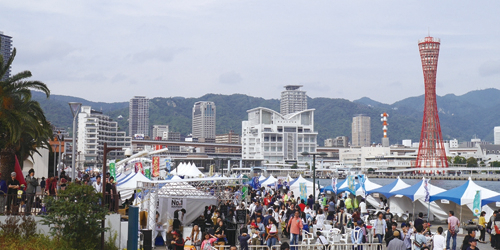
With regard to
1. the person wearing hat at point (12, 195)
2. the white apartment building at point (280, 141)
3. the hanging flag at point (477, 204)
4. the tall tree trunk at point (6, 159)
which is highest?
the white apartment building at point (280, 141)

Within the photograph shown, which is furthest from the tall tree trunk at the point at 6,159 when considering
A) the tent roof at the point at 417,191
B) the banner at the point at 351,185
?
the tent roof at the point at 417,191

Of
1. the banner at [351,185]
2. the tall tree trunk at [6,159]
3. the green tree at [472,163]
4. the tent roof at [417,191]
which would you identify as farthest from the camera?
the green tree at [472,163]

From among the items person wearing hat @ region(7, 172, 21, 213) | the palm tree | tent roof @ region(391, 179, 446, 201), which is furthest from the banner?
person wearing hat @ region(7, 172, 21, 213)

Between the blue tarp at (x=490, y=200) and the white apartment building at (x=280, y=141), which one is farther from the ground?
the white apartment building at (x=280, y=141)

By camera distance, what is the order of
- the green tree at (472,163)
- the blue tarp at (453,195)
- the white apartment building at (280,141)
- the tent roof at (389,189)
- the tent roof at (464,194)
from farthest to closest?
1. the white apartment building at (280,141)
2. the green tree at (472,163)
3. the tent roof at (389,189)
4. the blue tarp at (453,195)
5. the tent roof at (464,194)

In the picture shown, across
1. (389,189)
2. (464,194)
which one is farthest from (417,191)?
(464,194)

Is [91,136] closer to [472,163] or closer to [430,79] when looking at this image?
[430,79]

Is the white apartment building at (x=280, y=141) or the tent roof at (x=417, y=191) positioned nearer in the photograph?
the tent roof at (x=417, y=191)

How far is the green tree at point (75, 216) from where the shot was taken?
11.2 metres

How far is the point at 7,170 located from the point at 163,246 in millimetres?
8436

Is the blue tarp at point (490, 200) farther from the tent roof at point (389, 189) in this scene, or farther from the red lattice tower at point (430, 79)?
the red lattice tower at point (430, 79)

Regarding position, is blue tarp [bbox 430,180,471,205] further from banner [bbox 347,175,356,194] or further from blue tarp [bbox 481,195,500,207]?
banner [bbox 347,175,356,194]

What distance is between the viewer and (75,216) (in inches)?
444

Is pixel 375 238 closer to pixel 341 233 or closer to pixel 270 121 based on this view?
pixel 341 233
